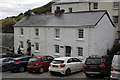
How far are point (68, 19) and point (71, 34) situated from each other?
9.38 feet

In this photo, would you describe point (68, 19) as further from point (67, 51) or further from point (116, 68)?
point (116, 68)

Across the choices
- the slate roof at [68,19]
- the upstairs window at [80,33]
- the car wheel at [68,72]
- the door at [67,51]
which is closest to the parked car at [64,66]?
the car wheel at [68,72]

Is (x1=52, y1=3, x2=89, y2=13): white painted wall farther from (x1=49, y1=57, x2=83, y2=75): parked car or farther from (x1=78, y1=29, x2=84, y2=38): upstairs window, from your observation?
(x1=49, y1=57, x2=83, y2=75): parked car

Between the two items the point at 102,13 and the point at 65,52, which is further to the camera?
the point at 65,52

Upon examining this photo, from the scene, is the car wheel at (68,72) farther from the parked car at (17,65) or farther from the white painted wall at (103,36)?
the white painted wall at (103,36)

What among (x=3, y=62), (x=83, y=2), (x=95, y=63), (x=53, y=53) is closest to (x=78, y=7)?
(x=83, y=2)

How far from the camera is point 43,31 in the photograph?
88.6ft

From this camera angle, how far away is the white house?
21625 millimetres

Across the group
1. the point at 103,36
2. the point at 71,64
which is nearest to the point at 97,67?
the point at 71,64

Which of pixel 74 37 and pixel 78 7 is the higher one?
pixel 78 7

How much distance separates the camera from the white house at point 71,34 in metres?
21.6

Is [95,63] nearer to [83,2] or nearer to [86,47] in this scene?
[86,47]

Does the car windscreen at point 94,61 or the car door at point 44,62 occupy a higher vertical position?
the car windscreen at point 94,61

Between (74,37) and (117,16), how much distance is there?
1703 cm
